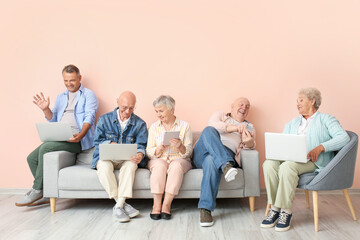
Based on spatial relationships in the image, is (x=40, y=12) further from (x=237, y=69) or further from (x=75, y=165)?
(x=237, y=69)

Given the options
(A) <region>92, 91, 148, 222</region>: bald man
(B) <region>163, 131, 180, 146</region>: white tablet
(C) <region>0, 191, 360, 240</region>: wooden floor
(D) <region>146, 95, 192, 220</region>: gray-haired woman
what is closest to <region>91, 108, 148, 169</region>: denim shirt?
(A) <region>92, 91, 148, 222</region>: bald man

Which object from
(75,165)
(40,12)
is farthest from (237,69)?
(40,12)

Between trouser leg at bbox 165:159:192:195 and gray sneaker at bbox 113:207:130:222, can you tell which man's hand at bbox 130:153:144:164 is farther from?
gray sneaker at bbox 113:207:130:222

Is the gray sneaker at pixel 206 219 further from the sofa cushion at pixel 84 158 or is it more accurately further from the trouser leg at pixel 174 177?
the sofa cushion at pixel 84 158

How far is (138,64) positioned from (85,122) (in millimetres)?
863

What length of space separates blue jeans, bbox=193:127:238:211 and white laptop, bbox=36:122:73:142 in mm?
1328

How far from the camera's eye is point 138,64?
4.00 metres

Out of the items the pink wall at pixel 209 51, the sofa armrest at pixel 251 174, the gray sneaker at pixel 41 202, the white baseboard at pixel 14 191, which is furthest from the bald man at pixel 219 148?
the white baseboard at pixel 14 191

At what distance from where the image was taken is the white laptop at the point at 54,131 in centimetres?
347

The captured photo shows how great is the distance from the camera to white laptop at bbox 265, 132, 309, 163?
2.81 meters

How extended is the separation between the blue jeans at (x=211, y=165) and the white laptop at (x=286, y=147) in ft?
1.16

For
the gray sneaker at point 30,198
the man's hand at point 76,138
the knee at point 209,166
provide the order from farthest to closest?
1. the man's hand at point 76,138
2. the gray sneaker at point 30,198
3. the knee at point 209,166

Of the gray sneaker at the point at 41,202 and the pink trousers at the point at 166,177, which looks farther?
the gray sneaker at the point at 41,202

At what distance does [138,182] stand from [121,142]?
47 centimetres
